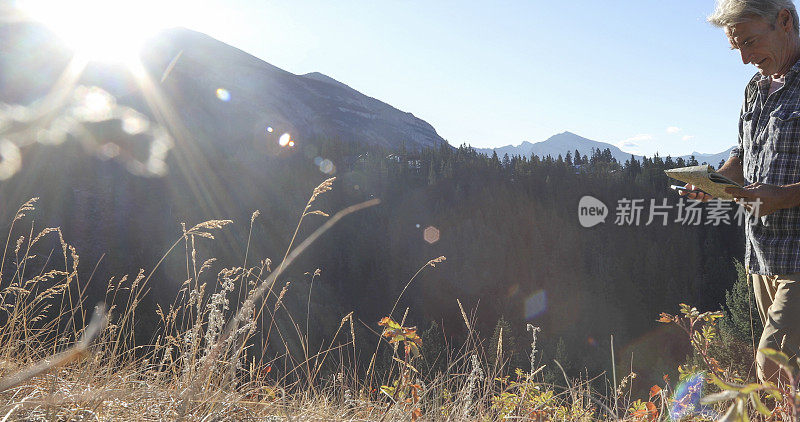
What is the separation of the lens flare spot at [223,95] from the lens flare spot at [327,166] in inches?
1856

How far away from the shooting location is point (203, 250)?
203 feet

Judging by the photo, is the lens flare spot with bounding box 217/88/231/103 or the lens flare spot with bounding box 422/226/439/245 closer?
the lens flare spot with bounding box 422/226/439/245

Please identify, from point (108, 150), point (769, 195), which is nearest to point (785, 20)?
point (769, 195)

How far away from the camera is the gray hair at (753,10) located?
1.80 m

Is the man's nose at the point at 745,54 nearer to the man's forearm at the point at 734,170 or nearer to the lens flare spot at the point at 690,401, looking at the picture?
the man's forearm at the point at 734,170

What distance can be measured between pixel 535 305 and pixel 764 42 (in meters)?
67.9

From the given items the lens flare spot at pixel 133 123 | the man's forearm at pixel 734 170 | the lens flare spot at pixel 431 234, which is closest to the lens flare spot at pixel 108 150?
the lens flare spot at pixel 133 123

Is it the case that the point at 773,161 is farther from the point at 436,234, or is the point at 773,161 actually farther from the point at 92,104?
the point at 92,104

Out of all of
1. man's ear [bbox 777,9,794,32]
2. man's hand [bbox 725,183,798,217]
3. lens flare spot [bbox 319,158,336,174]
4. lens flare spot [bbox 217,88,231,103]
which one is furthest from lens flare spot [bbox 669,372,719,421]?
lens flare spot [bbox 217,88,231,103]

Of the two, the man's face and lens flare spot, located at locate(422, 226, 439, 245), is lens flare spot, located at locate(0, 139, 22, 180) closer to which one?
lens flare spot, located at locate(422, 226, 439, 245)

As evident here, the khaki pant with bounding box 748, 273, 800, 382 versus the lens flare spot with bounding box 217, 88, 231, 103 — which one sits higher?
the lens flare spot with bounding box 217, 88, 231, 103

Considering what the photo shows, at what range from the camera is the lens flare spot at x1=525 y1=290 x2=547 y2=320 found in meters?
66.1

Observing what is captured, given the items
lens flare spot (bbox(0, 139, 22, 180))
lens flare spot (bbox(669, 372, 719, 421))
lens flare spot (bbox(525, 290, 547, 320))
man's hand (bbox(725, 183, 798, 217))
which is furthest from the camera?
lens flare spot (bbox(0, 139, 22, 180))

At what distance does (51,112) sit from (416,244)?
64326 millimetres
